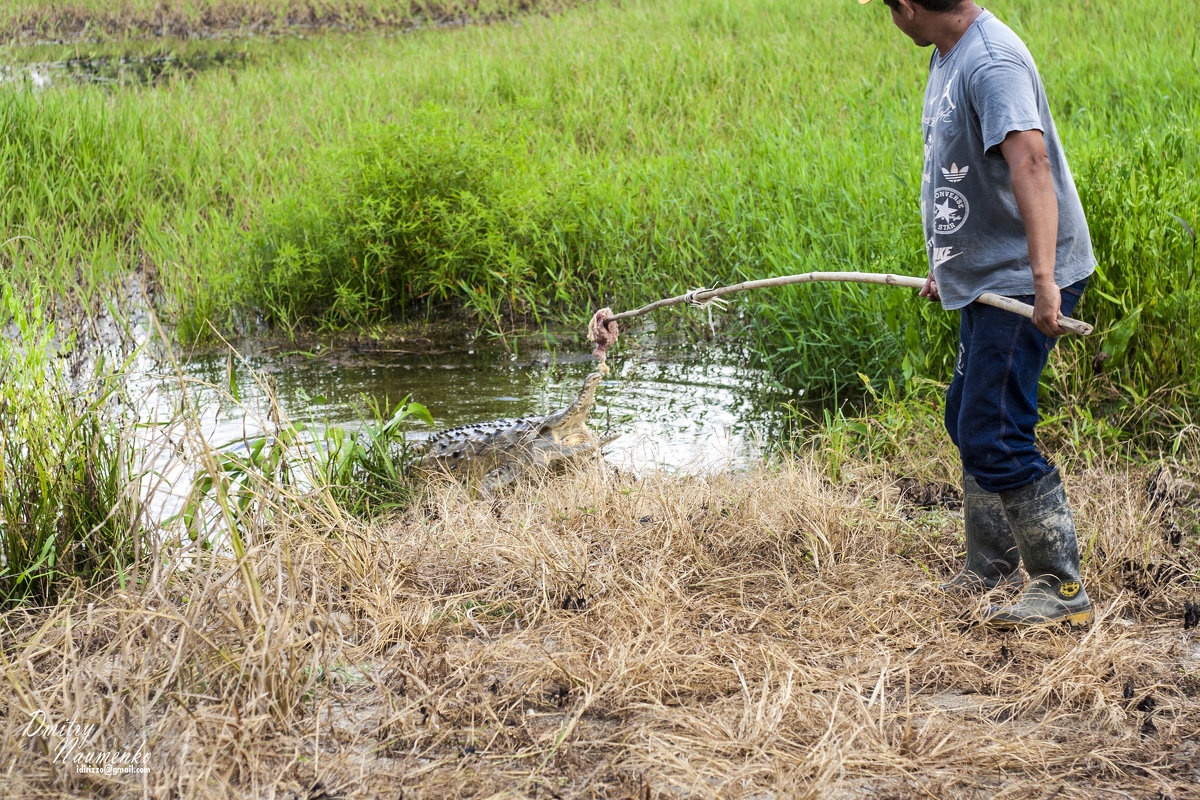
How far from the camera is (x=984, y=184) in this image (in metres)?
2.32

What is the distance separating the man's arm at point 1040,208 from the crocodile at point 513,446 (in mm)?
2041

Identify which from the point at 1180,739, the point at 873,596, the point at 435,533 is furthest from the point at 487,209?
the point at 1180,739

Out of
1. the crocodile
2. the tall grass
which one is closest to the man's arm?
the crocodile

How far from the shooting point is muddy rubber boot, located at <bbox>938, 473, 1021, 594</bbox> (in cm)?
263

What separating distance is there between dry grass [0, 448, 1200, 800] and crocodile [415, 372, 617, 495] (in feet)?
2.99

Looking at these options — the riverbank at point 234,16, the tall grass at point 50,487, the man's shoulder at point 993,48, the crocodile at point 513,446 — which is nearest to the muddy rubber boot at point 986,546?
the man's shoulder at point 993,48

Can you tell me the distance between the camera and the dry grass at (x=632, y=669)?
1.89 meters

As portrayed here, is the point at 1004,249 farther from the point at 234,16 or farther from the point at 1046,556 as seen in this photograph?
the point at 234,16

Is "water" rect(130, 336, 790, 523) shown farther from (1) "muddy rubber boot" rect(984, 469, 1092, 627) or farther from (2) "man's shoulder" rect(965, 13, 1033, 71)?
(2) "man's shoulder" rect(965, 13, 1033, 71)

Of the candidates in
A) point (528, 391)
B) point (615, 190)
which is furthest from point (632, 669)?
point (615, 190)

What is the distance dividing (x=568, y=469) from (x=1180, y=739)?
2.43 metres

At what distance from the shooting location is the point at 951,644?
7.82ft

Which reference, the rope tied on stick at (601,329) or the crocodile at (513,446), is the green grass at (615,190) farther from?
the rope tied on stick at (601,329)

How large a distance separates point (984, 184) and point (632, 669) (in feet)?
4.82
